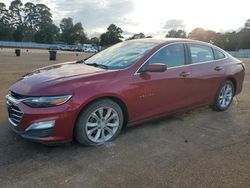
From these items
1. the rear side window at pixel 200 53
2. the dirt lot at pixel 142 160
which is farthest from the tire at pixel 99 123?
the rear side window at pixel 200 53

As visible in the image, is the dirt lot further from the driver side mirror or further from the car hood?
the driver side mirror

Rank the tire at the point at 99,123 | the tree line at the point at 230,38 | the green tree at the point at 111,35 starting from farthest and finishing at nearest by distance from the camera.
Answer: the green tree at the point at 111,35, the tree line at the point at 230,38, the tire at the point at 99,123

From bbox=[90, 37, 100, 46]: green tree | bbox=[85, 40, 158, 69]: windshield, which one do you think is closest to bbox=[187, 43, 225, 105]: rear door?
bbox=[85, 40, 158, 69]: windshield

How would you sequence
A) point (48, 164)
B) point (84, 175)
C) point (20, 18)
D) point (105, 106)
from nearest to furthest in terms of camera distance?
1. point (84, 175)
2. point (48, 164)
3. point (105, 106)
4. point (20, 18)

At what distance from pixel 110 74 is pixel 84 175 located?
1.55 meters

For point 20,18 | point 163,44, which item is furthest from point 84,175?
point 20,18

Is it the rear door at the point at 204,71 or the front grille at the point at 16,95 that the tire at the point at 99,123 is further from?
the rear door at the point at 204,71

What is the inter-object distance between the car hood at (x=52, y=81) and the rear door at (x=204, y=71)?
1891mm

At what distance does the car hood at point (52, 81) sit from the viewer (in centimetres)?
404

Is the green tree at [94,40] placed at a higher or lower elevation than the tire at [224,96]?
higher

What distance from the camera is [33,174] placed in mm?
3600

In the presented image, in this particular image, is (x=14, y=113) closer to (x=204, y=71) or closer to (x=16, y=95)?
(x=16, y=95)

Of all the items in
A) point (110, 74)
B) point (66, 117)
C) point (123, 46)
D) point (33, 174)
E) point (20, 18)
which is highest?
point (20, 18)

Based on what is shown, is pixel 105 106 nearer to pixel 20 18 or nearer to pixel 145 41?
pixel 145 41
